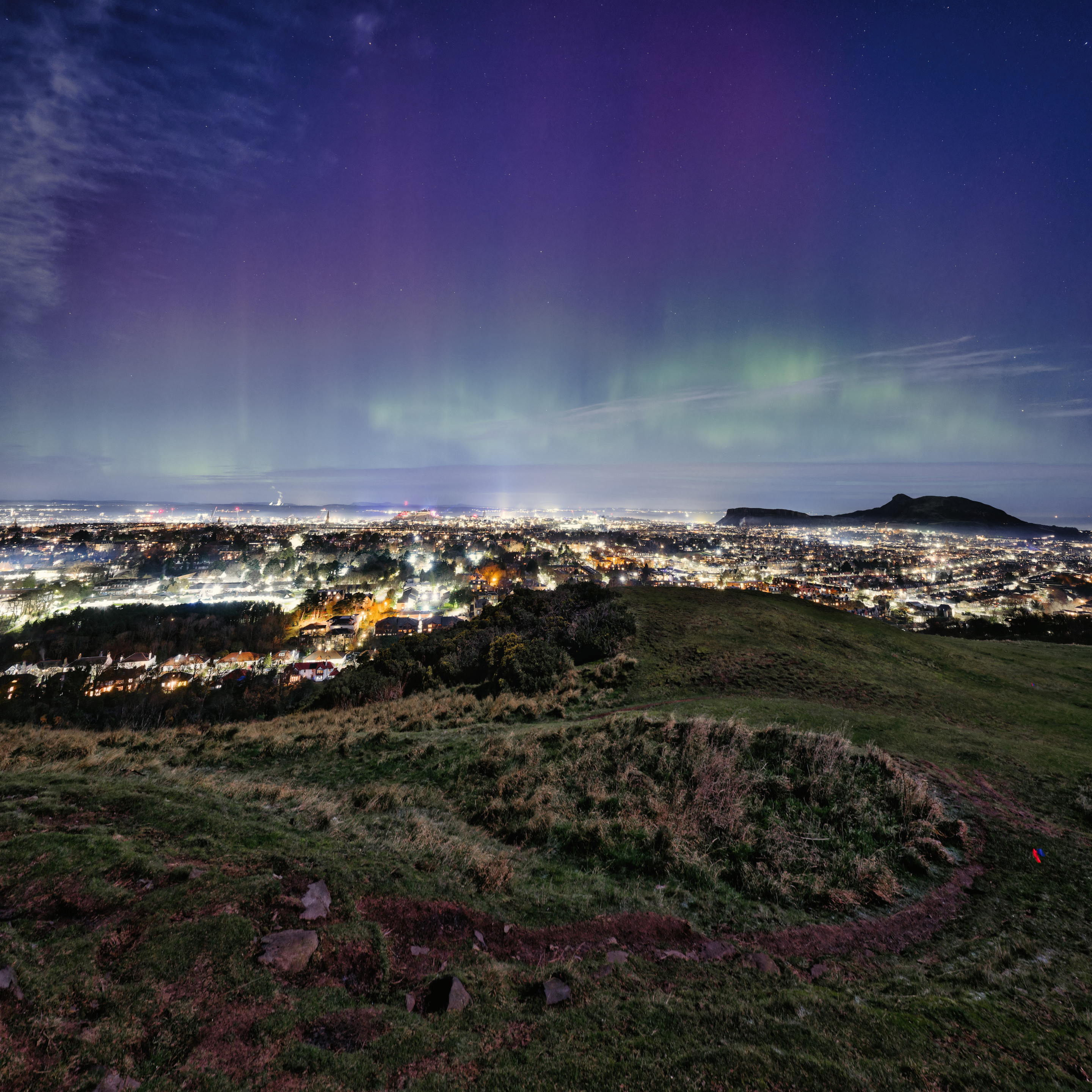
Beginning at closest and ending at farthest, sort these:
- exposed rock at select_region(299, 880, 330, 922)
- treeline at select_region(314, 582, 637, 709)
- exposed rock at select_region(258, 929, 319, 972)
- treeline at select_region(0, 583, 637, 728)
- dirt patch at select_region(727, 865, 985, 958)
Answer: exposed rock at select_region(258, 929, 319, 972), exposed rock at select_region(299, 880, 330, 922), dirt patch at select_region(727, 865, 985, 958), treeline at select_region(314, 582, 637, 709), treeline at select_region(0, 583, 637, 728)

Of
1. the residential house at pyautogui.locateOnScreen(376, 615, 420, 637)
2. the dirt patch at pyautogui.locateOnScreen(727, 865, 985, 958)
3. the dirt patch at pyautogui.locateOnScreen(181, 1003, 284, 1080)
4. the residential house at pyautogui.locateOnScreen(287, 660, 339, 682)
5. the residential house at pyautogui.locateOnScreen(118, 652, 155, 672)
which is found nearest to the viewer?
the dirt patch at pyautogui.locateOnScreen(181, 1003, 284, 1080)

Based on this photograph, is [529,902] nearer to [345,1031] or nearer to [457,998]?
[457,998]

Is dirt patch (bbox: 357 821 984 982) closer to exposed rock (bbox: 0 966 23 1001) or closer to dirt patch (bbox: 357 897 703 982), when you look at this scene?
dirt patch (bbox: 357 897 703 982)

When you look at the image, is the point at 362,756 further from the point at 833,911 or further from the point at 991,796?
the point at 991,796

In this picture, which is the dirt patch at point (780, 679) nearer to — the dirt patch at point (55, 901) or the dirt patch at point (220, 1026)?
the dirt patch at point (220, 1026)

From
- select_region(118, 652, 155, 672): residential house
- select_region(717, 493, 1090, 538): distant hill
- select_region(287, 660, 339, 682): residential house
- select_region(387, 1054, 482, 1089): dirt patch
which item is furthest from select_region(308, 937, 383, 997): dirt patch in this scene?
select_region(717, 493, 1090, 538): distant hill
